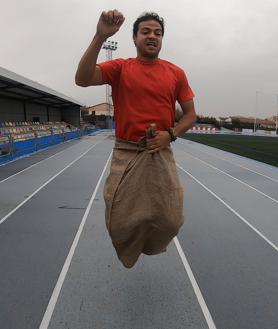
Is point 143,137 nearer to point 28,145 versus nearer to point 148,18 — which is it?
point 148,18

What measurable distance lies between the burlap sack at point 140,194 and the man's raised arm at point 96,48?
1.80 ft

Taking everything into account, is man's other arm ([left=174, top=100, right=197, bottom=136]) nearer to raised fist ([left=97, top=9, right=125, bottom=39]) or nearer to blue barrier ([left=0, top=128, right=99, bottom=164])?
raised fist ([left=97, top=9, right=125, bottom=39])

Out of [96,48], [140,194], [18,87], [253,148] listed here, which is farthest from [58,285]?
[253,148]

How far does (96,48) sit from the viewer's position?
2.33 meters

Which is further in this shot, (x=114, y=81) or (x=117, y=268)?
(x=117, y=268)

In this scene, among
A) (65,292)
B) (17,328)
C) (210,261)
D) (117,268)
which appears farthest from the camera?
(210,261)

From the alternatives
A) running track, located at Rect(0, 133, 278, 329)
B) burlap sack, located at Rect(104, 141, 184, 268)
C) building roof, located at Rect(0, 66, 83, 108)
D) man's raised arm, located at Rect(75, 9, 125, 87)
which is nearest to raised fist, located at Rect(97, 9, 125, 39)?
man's raised arm, located at Rect(75, 9, 125, 87)

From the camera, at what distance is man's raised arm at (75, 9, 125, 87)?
88.5 inches

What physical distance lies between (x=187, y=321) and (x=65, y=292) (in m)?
1.37

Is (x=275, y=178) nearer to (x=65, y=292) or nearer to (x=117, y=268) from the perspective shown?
(x=117, y=268)

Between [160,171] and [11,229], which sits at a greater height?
[160,171]

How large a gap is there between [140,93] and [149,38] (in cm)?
40

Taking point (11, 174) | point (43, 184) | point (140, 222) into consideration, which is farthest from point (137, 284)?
point (11, 174)

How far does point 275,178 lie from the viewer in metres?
13.4
